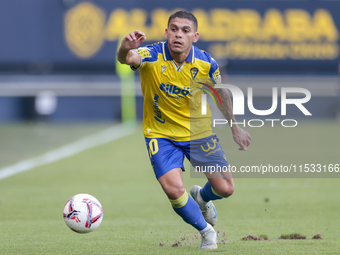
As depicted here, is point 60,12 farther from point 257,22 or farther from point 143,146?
point 143,146

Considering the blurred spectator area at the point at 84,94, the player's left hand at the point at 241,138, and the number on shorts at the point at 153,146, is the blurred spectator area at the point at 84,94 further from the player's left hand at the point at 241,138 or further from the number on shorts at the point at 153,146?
the number on shorts at the point at 153,146

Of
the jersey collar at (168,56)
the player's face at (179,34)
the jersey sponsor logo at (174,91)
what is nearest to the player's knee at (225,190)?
the jersey sponsor logo at (174,91)

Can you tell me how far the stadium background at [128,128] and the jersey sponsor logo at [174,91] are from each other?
1.57 m

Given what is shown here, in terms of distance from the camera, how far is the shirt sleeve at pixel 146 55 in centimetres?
558

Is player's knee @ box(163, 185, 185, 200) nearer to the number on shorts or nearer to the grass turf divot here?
the number on shorts

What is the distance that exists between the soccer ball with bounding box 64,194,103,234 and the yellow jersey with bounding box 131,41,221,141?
3.06ft

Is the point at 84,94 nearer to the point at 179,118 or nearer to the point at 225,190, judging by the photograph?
the point at 179,118


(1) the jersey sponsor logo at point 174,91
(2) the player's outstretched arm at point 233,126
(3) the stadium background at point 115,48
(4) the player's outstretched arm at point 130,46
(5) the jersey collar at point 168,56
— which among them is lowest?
(3) the stadium background at point 115,48

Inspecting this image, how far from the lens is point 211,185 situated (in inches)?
236

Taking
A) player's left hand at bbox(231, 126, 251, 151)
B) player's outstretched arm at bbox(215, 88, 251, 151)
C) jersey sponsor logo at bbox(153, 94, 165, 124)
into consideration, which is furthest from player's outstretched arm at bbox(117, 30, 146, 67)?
player's left hand at bbox(231, 126, 251, 151)

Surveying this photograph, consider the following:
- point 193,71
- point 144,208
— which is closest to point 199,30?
point 144,208

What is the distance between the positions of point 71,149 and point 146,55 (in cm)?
1082

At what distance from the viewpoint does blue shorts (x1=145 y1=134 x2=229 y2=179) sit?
566cm

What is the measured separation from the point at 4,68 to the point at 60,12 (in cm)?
378
